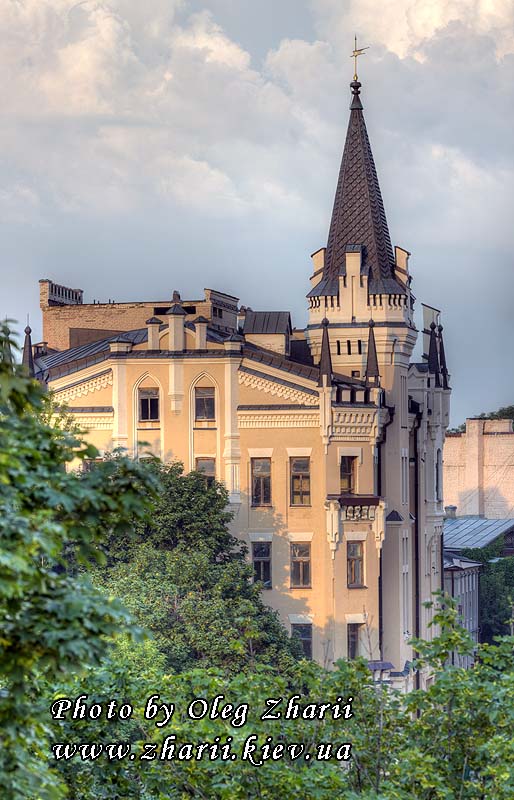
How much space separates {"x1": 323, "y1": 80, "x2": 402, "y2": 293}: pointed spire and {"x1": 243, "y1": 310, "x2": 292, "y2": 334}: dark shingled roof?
2605 millimetres

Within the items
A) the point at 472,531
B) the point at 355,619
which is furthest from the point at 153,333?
the point at 472,531

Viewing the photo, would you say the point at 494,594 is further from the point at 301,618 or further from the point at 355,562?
the point at 301,618

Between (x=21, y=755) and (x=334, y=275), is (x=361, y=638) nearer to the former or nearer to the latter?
(x=334, y=275)

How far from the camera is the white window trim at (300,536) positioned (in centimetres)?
6231

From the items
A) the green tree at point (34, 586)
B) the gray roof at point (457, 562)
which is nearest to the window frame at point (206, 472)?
the gray roof at point (457, 562)

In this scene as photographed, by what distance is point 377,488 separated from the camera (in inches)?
2552

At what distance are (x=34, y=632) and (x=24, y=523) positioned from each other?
0.93 meters

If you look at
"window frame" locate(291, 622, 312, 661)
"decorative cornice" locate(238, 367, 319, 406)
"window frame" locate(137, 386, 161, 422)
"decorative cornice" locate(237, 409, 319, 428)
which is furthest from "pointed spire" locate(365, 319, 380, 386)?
"window frame" locate(291, 622, 312, 661)

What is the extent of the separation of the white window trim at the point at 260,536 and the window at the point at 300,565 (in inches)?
37.9

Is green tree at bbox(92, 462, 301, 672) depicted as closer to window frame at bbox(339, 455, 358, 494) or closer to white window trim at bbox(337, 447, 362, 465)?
white window trim at bbox(337, 447, 362, 465)

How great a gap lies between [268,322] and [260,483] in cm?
986

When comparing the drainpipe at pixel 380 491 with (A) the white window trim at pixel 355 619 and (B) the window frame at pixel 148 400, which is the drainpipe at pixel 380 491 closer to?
(A) the white window trim at pixel 355 619

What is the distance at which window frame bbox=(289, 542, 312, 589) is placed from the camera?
62062 mm

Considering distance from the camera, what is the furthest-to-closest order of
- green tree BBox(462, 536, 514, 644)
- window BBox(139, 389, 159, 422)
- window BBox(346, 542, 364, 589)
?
green tree BBox(462, 536, 514, 644) < window BBox(139, 389, 159, 422) < window BBox(346, 542, 364, 589)
